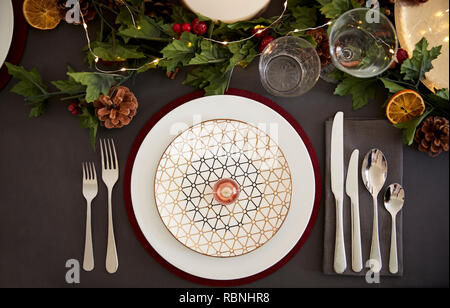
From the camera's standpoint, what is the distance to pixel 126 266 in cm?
77

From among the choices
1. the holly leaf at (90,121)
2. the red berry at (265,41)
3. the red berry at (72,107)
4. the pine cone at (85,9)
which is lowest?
the holly leaf at (90,121)

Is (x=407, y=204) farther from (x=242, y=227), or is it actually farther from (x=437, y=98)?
(x=242, y=227)

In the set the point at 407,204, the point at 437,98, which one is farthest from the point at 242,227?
the point at 437,98

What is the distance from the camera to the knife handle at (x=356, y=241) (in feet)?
2.44

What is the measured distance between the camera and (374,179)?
75cm

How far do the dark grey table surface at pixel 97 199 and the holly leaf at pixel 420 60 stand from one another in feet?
0.25

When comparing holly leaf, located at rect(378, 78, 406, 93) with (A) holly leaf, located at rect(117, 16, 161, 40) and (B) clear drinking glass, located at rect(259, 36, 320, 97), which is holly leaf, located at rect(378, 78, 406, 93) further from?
(A) holly leaf, located at rect(117, 16, 161, 40)

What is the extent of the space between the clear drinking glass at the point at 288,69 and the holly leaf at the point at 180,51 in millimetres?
143

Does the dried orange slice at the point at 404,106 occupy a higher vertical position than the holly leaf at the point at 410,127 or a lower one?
higher

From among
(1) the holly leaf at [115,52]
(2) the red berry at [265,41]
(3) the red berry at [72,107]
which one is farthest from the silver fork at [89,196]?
(2) the red berry at [265,41]

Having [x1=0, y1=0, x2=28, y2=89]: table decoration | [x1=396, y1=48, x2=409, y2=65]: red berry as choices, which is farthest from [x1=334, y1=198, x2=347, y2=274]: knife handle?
[x1=0, y1=0, x2=28, y2=89]: table decoration

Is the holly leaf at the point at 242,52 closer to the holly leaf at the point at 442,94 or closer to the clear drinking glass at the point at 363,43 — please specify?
the clear drinking glass at the point at 363,43

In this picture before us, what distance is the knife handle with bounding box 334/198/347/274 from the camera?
744mm

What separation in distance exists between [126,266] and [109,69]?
16.8 inches
